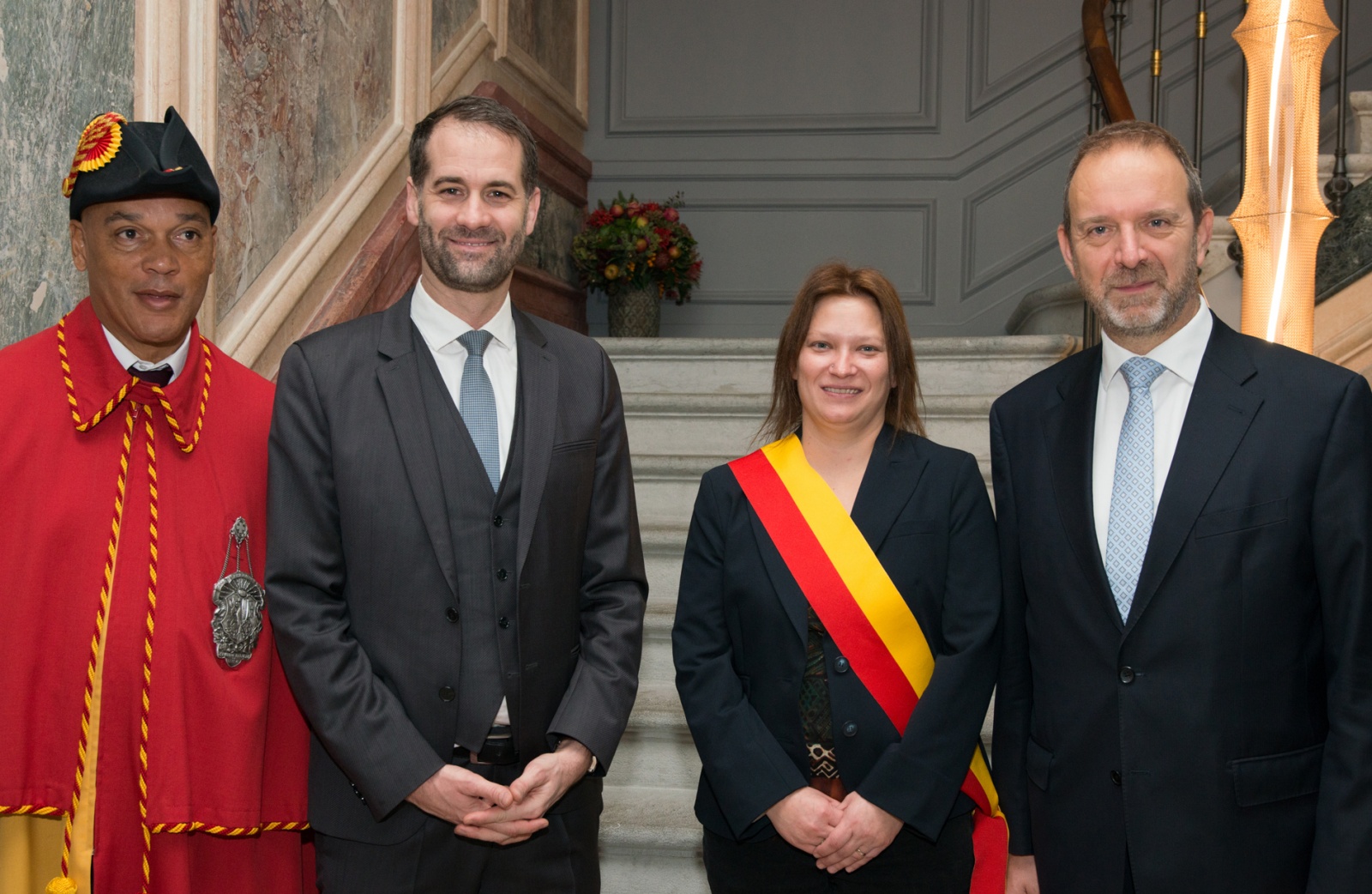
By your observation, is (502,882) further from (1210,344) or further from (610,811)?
(1210,344)

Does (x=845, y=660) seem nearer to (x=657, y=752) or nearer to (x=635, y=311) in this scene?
(x=657, y=752)

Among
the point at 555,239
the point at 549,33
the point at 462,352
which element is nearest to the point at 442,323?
the point at 462,352

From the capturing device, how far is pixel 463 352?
1.67 meters

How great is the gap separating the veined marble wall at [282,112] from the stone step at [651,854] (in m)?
1.39

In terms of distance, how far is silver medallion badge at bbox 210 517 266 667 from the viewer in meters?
1.48

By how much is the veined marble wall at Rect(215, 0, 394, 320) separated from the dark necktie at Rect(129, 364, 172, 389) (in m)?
0.86

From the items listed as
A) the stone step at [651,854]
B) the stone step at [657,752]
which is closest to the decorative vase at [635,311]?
the stone step at [657,752]

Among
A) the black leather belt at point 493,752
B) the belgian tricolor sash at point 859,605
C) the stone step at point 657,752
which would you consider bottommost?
the stone step at point 657,752

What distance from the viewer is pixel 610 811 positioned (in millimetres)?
2510

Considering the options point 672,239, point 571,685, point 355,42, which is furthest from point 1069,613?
point 672,239

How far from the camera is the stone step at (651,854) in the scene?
7.95 feet

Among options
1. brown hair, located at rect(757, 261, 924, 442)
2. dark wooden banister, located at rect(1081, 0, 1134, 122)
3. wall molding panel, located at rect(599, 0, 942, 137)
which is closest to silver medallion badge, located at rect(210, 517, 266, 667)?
brown hair, located at rect(757, 261, 924, 442)

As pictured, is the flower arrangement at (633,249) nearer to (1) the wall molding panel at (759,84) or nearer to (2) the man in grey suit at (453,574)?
(1) the wall molding panel at (759,84)

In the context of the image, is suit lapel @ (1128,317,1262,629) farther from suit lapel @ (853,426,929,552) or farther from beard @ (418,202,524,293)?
beard @ (418,202,524,293)
